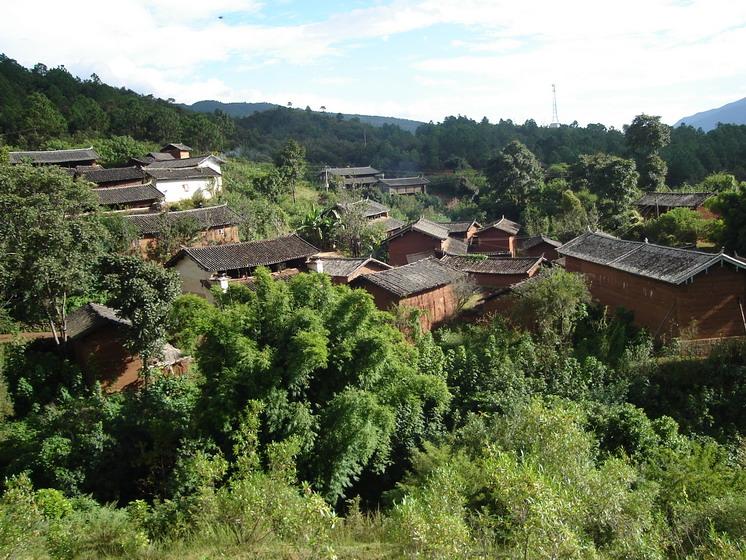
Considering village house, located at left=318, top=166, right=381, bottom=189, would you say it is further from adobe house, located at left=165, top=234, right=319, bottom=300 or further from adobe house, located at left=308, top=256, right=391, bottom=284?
adobe house, located at left=308, top=256, right=391, bottom=284

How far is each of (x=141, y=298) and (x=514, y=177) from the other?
32.7 meters

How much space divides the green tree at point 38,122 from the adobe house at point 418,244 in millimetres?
29193

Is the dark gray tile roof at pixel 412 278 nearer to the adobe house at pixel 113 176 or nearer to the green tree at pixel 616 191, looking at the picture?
the green tree at pixel 616 191

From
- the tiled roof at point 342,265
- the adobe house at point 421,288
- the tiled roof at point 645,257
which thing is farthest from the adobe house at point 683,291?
the tiled roof at point 342,265

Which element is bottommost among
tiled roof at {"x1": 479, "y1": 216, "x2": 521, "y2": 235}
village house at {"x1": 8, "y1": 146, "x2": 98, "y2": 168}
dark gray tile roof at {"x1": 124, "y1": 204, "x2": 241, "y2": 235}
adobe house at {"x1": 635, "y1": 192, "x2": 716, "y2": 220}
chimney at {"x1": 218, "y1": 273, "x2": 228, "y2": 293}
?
chimney at {"x1": 218, "y1": 273, "x2": 228, "y2": 293}

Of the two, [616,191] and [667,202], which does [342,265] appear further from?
[667,202]

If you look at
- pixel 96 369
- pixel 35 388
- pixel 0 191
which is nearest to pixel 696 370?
pixel 96 369

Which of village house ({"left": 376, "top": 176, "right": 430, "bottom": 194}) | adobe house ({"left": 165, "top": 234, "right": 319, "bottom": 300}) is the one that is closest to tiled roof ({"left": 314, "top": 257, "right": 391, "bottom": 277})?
adobe house ({"left": 165, "top": 234, "right": 319, "bottom": 300})

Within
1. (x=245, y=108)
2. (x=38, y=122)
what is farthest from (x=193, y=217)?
(x=245, y=108)

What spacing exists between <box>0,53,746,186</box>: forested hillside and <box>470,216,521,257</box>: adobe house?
75.6ft

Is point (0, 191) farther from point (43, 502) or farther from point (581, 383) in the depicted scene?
point (581, 383)

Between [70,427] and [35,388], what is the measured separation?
490 centimetres

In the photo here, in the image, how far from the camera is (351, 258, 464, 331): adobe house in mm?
19094

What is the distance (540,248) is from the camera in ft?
106
